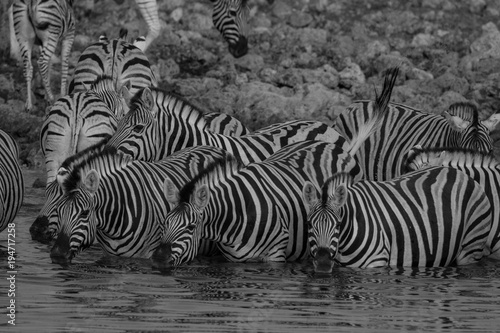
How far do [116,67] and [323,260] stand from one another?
678cm

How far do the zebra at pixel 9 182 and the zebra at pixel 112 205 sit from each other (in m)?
0.75

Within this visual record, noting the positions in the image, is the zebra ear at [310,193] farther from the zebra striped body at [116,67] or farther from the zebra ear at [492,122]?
the zebra striped body at [116,67]

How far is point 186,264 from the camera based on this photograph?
12.6 m

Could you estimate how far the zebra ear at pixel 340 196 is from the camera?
12297mm

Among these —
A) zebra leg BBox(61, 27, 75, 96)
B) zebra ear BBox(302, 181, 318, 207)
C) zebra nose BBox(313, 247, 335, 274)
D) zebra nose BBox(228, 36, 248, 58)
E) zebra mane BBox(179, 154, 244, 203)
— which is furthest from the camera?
zebra nose BBox(228, 36, 248, 58)

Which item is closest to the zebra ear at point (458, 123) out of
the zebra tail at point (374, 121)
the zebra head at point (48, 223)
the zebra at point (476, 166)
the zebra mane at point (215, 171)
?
the zebra tail at point (374, 121)

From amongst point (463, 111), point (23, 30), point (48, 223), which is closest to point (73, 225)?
point (48, 223)

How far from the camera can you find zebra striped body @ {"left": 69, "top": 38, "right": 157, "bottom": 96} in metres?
18.1

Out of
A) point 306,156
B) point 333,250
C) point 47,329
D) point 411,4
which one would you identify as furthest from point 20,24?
point 47,329

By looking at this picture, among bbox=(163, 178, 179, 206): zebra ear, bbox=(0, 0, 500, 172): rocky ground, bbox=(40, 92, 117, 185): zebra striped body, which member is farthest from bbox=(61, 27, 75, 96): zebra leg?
bbox=(163, 178, 179, 206): zebra ear

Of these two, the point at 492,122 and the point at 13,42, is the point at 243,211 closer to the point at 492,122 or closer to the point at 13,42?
the point at 492,122

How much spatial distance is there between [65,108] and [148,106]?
1157 mm

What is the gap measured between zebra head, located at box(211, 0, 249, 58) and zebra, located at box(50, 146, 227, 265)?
30.9ft

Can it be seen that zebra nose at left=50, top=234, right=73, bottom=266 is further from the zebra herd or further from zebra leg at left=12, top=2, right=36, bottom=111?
zebra leg at left=12, top=2, right=36, bottom=111
